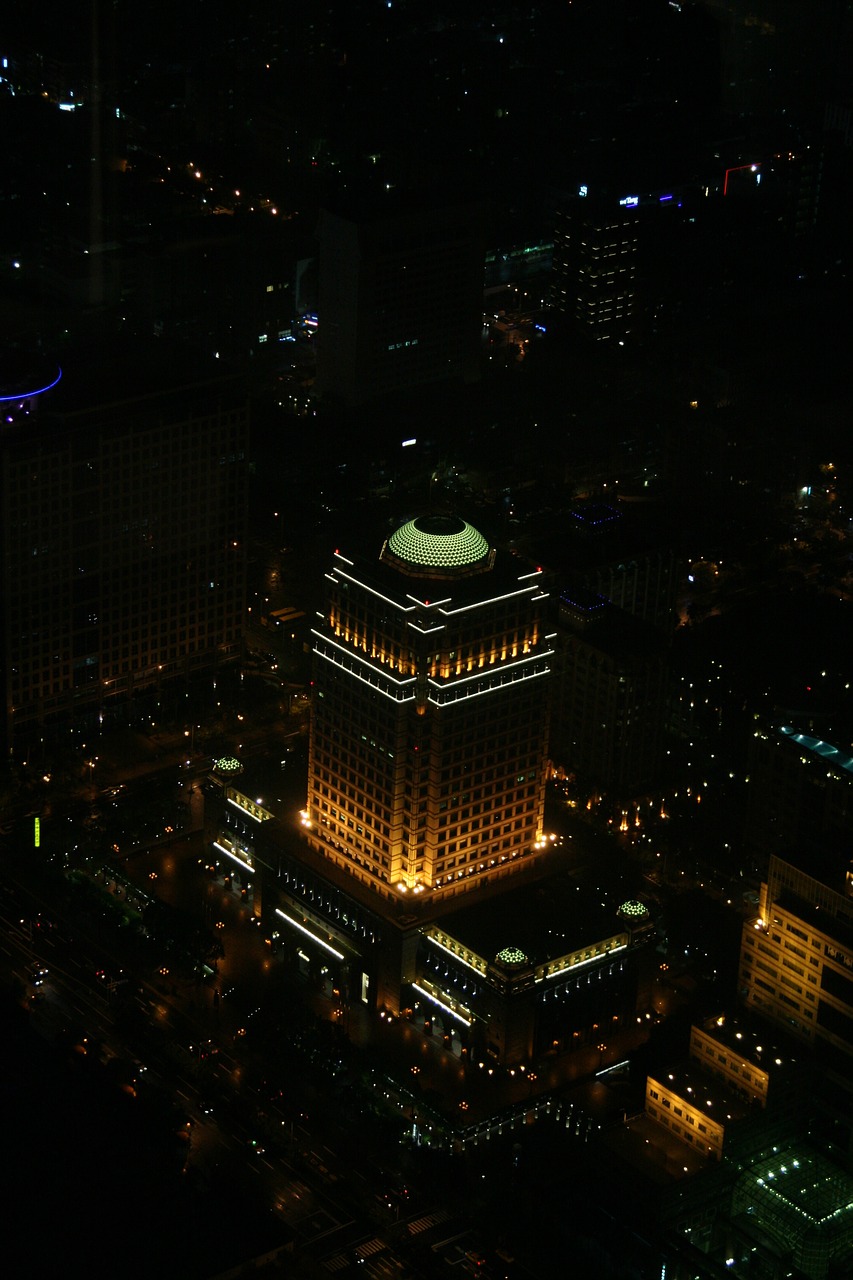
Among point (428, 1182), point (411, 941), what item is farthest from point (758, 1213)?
point (411, 941)

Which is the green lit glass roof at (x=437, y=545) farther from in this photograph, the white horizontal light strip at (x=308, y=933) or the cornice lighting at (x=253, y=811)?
the white horizontal light strip at (x=308, y=933)

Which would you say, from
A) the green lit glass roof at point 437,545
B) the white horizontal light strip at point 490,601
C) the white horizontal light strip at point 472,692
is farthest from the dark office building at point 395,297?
the white horizontal light strip at point 490,601

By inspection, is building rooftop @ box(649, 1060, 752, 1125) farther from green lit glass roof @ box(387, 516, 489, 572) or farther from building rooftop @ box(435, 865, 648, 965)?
green lit glass roof @ box(387, 516, 489, 572)

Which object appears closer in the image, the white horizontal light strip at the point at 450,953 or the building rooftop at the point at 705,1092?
the building rooftop at the point at 705,1092

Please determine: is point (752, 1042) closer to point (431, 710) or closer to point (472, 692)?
point (472, 692)

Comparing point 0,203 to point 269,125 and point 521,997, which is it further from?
point 521,997

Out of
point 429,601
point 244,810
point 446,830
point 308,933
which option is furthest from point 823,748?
point 244,810
